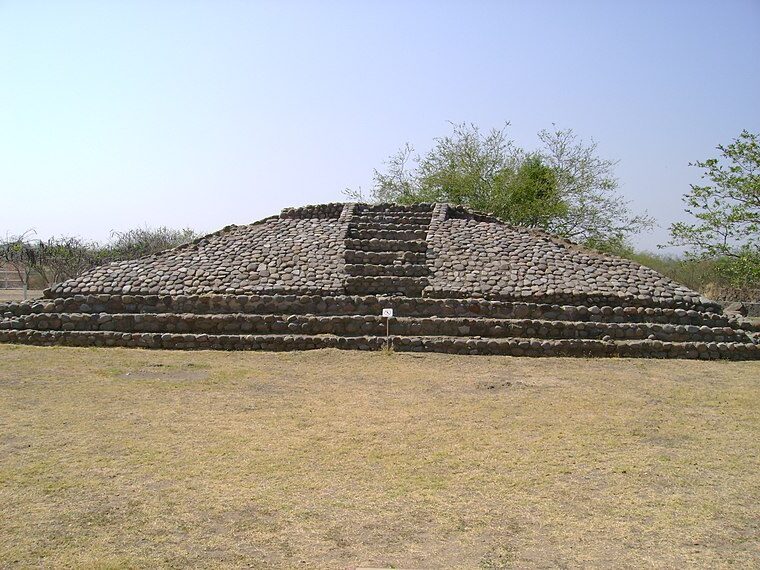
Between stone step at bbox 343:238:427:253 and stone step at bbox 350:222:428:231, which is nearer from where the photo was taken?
stone step at bbox 343:238:427:253

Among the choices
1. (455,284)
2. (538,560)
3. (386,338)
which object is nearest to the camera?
(538,560)

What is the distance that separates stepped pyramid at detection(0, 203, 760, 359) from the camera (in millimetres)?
11023

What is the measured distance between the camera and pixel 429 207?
632 inches

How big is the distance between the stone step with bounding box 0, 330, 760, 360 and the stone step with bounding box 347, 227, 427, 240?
378 centimetres

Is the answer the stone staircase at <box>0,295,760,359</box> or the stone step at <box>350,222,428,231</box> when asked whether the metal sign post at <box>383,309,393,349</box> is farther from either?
the stone step at <box>350,222,428,231</box>

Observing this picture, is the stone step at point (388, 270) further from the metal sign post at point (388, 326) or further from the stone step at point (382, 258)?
the metal sign post at point (388, 326)

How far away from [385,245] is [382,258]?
64 centimetres

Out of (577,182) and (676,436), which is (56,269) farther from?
(676,436)

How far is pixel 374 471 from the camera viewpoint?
4867mm

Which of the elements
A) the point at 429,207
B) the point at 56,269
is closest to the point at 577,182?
the point at 429,207

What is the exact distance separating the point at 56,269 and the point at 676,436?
23.3 metres

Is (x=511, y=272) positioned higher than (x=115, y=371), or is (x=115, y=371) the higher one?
(x=511, y=272)

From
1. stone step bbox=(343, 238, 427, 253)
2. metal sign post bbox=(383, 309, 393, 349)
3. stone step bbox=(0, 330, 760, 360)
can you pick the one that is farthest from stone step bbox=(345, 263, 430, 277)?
stone step bbox=(0, 330, 760, 360)

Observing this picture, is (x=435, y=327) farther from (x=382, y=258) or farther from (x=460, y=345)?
(x=382, y=258)
